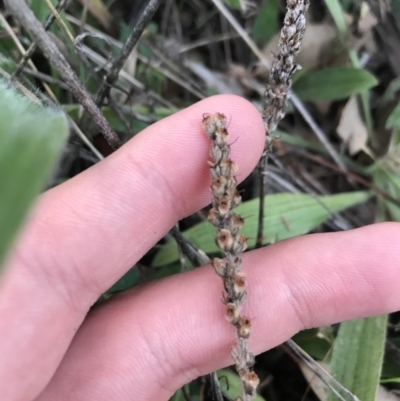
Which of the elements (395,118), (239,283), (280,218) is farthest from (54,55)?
(395,118)

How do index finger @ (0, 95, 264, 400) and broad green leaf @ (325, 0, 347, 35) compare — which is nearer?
index finger @ (0, 95, 264, 400)

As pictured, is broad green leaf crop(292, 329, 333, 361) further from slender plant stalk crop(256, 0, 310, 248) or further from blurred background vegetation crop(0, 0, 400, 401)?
slender plant stalk crop(256, 0, 310, 248)

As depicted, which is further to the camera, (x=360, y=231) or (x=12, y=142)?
(x=360, y=231)

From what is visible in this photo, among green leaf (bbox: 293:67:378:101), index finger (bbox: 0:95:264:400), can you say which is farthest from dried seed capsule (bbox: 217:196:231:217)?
green leaf (bbox: 293:67:378:101)

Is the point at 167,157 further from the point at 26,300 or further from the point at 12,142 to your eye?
the point at 12,142

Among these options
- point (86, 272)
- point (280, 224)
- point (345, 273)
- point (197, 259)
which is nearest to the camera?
point (86, 272)

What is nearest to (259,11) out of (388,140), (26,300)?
(388,140)

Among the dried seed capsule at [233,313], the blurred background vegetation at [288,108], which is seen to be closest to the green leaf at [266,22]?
the blurred background vegetation at [288,108]
